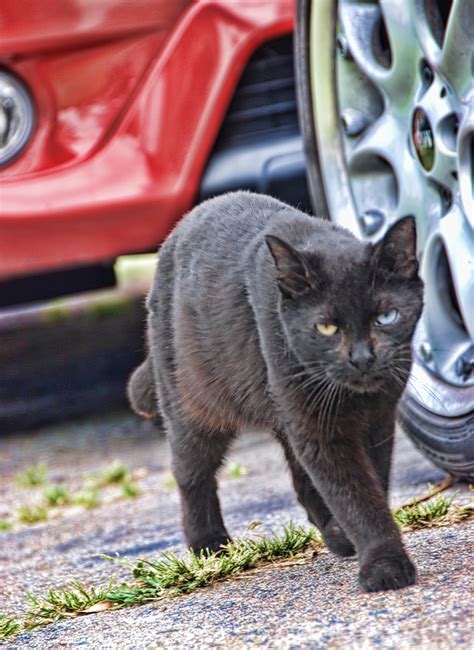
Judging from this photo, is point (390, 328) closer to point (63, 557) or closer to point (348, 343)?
point (348, 343)

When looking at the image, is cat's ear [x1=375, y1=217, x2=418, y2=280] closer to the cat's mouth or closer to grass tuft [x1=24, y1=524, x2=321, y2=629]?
the cat's mouth

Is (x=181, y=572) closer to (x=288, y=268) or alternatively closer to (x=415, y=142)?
(x=288, y=268)

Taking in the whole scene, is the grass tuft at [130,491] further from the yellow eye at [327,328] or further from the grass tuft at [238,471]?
the yellow eye at [327,328]

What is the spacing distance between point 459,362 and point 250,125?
152cm

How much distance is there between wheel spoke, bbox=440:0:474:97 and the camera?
9.53ft

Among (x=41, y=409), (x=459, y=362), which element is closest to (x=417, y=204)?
(x=459, y=362)

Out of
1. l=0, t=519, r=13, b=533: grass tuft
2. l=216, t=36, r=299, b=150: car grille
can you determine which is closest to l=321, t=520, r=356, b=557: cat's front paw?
l=0, t=519, r=13, b=533: grass tuft

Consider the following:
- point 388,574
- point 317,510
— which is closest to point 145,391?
point 317,510

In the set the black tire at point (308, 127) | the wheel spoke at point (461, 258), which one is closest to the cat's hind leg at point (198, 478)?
the wheel spoke at point (461, 258)

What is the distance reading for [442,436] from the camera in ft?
9.94

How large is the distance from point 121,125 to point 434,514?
6.33ft

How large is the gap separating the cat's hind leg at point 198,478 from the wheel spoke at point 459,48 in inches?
43.4

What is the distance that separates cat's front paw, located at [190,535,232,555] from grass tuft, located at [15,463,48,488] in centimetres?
158

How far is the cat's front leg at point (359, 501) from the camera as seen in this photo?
2445 mm
